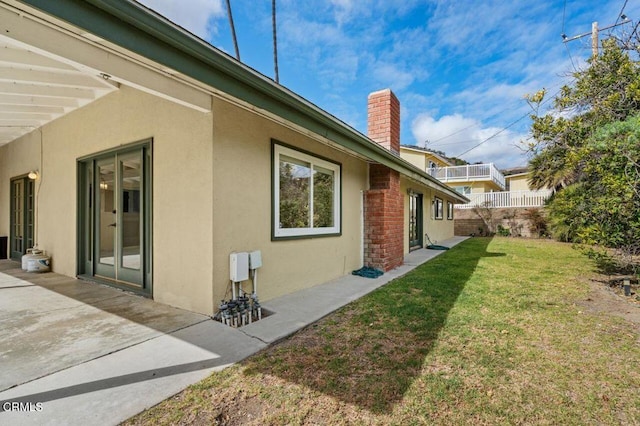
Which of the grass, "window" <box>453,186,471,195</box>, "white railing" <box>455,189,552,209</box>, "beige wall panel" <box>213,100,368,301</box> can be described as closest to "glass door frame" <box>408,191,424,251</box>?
"beige wall panel" <box>213,100,368,301</box>

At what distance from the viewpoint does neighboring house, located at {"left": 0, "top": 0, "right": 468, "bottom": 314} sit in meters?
2.32

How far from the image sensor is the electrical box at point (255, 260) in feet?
13.4

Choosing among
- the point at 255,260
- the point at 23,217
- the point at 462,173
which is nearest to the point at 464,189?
the point at 462,173

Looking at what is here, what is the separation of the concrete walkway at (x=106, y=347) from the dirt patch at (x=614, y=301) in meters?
3.61

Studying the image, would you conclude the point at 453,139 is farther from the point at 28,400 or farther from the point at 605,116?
the point at 28,400

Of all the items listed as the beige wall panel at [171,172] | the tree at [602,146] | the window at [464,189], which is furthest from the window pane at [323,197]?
the window at [464,189]

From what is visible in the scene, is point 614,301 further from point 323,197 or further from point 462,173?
point 462,173

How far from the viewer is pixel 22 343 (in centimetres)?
301

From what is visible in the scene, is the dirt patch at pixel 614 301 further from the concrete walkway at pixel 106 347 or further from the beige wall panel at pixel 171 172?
the beige wall panel at pixel 171 172

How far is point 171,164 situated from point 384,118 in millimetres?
5931

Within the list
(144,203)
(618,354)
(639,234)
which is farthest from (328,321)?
(639,234)

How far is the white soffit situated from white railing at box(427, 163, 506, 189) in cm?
2572

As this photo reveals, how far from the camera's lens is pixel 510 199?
21812 millimetres

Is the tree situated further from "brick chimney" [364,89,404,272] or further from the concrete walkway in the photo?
the concrete walkway
